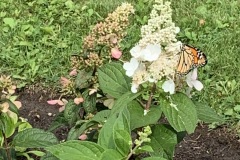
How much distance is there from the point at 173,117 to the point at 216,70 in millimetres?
2282

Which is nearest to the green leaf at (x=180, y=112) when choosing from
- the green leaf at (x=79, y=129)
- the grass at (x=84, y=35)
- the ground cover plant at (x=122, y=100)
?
the ground cover plant at (x=122, y=100)

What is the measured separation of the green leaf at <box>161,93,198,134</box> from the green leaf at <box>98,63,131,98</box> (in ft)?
0.79

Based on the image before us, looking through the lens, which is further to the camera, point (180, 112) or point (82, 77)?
point (82, 77)

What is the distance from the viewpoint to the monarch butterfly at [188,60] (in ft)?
6.16

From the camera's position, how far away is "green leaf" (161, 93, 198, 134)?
75.4 inches

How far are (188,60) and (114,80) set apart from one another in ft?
1.20

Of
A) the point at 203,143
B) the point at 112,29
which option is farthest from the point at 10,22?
the point at 112,29

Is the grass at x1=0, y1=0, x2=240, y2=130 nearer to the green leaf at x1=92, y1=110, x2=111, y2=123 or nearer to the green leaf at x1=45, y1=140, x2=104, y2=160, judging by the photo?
the green leaf at x1=92, y1=110, x2=111, y2=123

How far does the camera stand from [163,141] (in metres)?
2.01

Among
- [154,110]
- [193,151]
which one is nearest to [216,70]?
[193,151]

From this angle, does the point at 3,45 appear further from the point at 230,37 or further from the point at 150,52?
the point at 150,52

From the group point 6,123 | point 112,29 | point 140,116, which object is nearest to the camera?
point 140,116

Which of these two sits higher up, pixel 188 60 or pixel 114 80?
pixel 188 60

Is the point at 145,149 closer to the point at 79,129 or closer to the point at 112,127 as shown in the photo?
the point at 112,127
